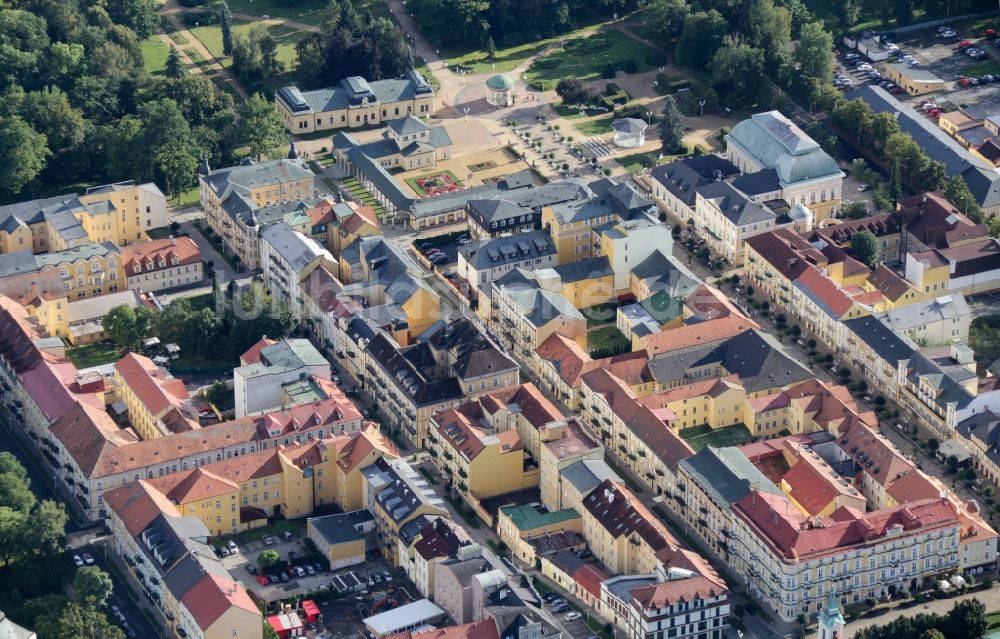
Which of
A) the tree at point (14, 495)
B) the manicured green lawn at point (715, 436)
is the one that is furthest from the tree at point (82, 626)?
the manicured green lawn at point (715, 436)

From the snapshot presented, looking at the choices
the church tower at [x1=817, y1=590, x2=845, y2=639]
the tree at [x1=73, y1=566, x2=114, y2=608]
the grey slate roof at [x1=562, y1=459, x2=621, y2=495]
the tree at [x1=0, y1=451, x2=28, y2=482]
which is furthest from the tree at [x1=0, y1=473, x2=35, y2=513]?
the church tower at [x1=817, y1=590, x2=845, y2=639]

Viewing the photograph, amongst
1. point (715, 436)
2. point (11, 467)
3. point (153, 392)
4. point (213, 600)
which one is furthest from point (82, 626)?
point (715, 436)

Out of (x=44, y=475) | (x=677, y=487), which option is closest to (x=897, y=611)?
(x=677, y=487)

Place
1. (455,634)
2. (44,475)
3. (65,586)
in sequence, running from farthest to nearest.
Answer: (44,475)
(65,586)
(455,634)

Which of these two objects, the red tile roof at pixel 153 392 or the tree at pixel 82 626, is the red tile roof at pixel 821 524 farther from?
the red tile roof at pixel 153 392

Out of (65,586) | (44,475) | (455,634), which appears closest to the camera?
(455,634)

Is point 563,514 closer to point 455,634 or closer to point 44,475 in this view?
point 455,634

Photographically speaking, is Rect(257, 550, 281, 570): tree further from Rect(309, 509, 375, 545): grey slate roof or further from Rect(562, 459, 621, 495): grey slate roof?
Rect(562, 459, 621, 495): grey slate roof

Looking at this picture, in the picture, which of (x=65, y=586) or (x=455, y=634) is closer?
(x=455, y=634)
